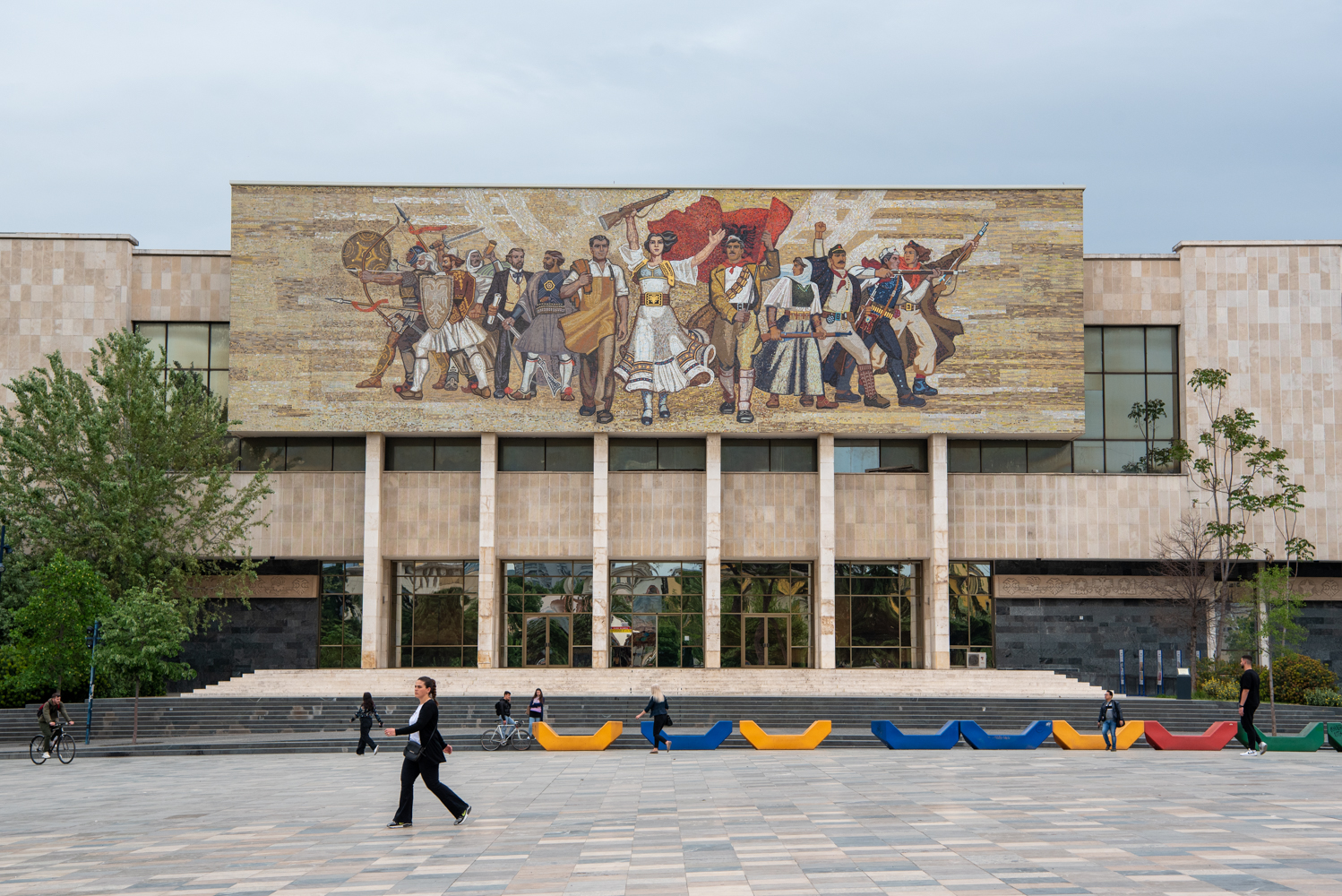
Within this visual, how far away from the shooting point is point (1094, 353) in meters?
42.9

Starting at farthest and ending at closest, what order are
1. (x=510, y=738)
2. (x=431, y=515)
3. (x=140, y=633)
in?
(x=431, y=515) → (x=140, y=633) → (x=510, y=738)

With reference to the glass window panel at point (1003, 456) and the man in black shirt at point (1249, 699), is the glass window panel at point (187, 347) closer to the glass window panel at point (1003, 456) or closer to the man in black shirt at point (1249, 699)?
the glass window panel at point (1003, 456)

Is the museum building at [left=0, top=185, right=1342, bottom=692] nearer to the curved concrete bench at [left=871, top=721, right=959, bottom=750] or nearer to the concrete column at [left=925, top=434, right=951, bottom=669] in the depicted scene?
the concrete column at [left=925, top=434, right=951, bottom=669]

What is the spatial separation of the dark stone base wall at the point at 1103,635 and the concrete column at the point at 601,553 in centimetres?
1471

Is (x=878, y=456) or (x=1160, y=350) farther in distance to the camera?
(x=1160, y=350)

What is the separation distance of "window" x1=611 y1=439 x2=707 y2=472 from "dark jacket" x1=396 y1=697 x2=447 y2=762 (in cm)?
2988

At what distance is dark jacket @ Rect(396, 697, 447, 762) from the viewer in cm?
1257

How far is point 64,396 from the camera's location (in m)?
34.7

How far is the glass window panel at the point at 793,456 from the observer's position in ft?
141

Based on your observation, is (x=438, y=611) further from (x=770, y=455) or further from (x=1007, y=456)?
(x=1007, y=456)

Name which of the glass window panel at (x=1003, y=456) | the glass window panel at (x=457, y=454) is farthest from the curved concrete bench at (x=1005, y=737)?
the glass window panel at (x=457, y=454)

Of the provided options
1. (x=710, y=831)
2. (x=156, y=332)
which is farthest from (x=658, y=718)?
(x=156, y=332)

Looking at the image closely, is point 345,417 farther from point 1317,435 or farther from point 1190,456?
point 1317,435

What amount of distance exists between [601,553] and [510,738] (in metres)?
15.0
